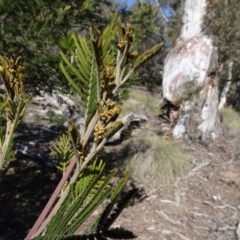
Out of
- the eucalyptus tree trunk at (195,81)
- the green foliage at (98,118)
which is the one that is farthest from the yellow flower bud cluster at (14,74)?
the eucalyptus tree trunk at (195,81)

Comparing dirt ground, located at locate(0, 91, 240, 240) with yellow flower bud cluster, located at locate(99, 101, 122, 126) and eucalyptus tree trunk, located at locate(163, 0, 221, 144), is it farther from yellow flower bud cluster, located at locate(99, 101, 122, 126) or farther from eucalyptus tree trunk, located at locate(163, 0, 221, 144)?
yellow flower bud cluster, located at locate(99, 101, 122, 126)

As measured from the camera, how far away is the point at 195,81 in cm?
688

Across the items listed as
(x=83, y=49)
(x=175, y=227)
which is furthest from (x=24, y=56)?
(x=175, y=227)

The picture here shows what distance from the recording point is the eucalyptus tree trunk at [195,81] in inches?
271

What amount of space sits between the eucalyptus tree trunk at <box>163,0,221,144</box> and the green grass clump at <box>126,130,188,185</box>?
105 cm

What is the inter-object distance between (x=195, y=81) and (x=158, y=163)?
6.96ft

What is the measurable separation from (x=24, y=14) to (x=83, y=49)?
2.04 metres

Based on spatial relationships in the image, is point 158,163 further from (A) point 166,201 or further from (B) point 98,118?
(B) point 98,118

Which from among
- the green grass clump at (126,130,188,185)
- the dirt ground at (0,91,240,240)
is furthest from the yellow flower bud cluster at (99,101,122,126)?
the green grass clump at (126,130,188,185)

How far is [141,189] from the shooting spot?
4992 mm

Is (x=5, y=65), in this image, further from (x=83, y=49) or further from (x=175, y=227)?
(x=175, y=227)

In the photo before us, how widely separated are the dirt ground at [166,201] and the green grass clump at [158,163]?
12cm

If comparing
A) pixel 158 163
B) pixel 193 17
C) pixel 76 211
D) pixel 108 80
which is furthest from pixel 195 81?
pixel 76 211

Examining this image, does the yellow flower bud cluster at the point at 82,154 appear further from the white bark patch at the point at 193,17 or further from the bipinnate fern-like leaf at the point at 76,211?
the white bark patch at the point at 193,17
